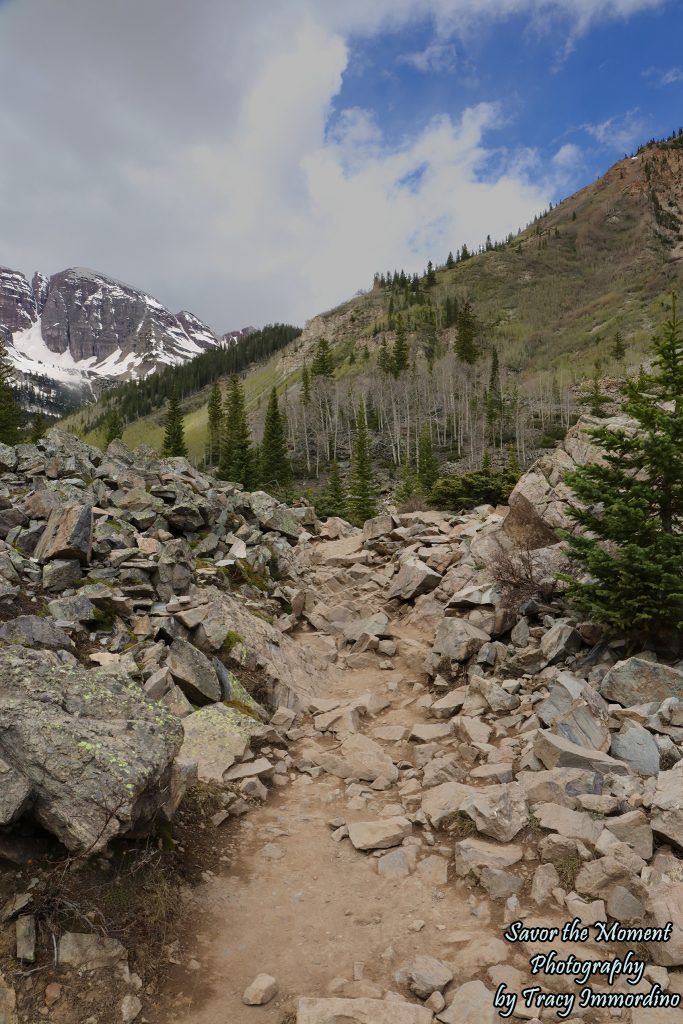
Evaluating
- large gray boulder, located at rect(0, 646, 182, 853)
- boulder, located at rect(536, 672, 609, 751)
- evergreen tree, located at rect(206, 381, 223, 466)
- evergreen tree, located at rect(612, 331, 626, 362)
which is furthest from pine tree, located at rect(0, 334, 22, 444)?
evergreen tree, located at rect(612, 331, 626, 362)

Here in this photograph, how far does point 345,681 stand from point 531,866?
7.89 meters

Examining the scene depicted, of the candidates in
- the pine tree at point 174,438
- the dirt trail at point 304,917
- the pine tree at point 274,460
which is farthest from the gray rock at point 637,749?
the pine tree at point 174,438

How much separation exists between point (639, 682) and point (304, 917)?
6435 millimetres

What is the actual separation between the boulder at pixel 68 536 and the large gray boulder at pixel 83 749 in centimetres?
625

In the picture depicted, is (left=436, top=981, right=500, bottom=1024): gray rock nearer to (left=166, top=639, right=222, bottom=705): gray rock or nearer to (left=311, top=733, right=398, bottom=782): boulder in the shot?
(left=311, top=733, right=398, bottom=782): boulder

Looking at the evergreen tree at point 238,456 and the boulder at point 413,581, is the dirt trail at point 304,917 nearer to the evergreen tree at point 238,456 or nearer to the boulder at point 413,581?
the boulder at point 413,581

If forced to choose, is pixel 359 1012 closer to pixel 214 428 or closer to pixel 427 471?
pixel 427 471

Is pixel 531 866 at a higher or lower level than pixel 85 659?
lower

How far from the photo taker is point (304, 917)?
621 centimetres

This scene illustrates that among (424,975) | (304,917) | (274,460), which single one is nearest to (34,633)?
(304,917)

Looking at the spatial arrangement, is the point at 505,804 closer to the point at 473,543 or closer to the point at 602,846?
the point at 602,846

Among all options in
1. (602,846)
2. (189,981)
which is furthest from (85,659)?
(602,846)

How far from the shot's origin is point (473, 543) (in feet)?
60.2

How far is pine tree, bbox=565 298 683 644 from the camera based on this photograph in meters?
9.59
